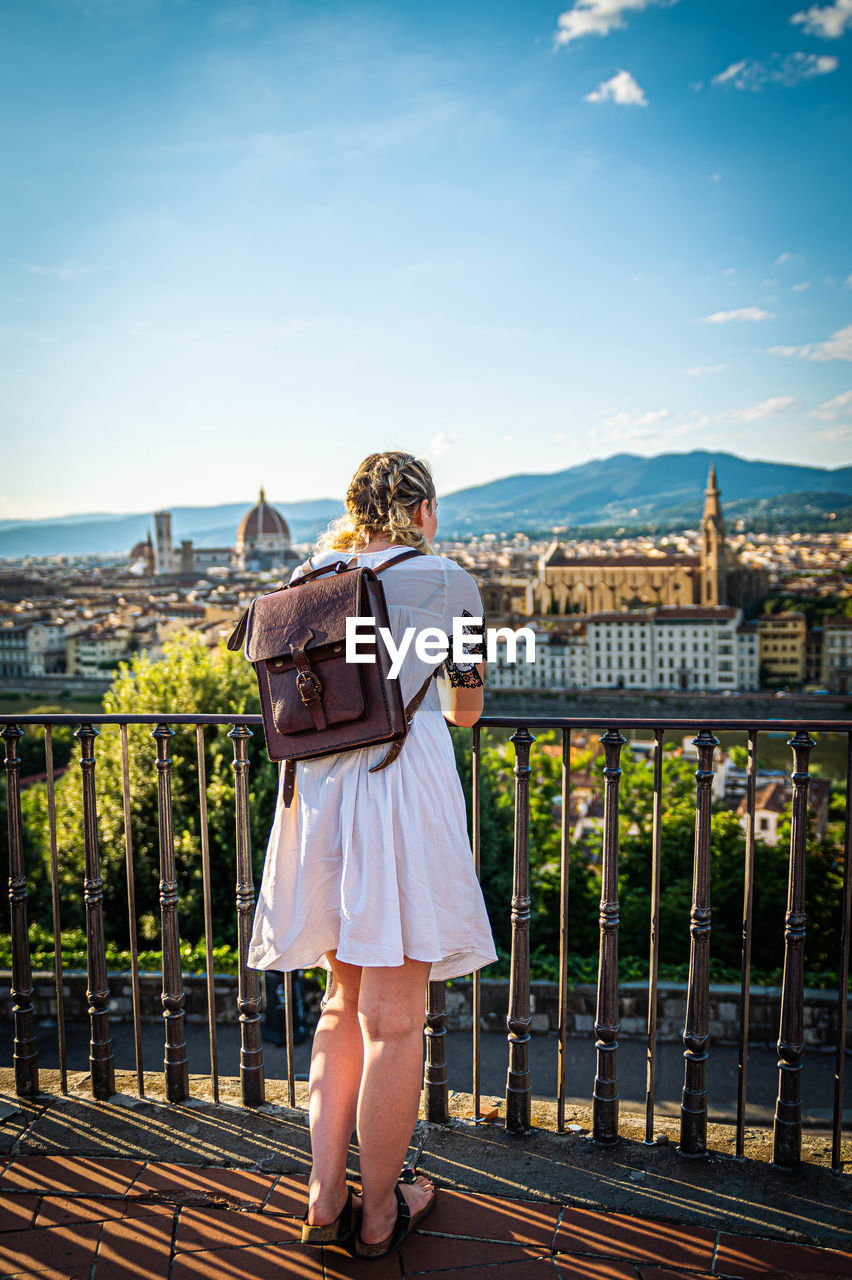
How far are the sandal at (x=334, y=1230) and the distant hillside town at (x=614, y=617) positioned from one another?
36.9m

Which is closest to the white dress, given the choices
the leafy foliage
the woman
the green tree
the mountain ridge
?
the woman

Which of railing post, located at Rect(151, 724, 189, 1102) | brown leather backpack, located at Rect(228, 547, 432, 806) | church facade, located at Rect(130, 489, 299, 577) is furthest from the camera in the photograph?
church facade, located at Rect(130, 489, 299, 577)

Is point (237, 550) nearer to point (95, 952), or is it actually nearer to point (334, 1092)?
point (95, 952)

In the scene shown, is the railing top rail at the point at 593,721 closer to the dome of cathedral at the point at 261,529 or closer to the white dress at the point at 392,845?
the white dress at the point at 392,845

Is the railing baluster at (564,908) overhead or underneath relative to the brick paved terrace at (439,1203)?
overhead

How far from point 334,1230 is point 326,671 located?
88cm

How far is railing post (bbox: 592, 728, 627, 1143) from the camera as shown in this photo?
5.77 ft

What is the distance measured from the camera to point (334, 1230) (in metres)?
1.50

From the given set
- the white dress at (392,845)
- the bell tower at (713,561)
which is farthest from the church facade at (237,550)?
the white dress at (392,845)

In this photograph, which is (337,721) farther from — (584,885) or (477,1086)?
(584,885)

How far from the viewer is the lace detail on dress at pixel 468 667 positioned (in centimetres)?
138

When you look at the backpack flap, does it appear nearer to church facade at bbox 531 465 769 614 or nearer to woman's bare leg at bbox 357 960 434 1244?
woman's bare leg at bbox 357 960 434 1244

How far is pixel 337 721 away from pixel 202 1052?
21.0ft

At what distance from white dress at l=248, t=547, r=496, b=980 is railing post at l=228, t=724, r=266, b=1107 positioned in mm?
403
